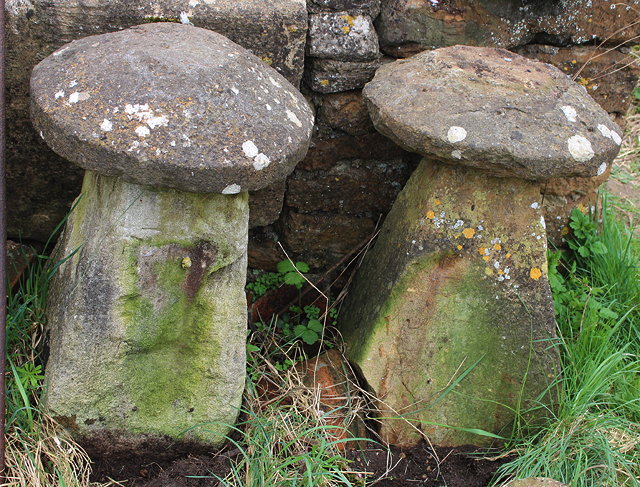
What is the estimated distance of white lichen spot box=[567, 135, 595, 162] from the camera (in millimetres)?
2062

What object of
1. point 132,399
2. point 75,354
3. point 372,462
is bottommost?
point 372,462

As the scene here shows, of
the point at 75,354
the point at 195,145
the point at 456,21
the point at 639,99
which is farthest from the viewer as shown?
the point at 639,99

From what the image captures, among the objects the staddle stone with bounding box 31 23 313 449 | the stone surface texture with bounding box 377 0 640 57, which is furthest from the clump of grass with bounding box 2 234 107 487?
the stone surface texture with bounding box 377 0 640 57

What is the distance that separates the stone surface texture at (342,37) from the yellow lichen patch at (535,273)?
91cm

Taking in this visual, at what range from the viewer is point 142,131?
1.71 meters

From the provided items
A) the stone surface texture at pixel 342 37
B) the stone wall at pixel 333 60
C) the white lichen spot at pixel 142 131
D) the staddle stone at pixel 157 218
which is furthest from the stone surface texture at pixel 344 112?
the white lichen spot at pixel 142 131

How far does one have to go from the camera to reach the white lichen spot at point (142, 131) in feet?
5.59

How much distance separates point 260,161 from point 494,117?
744 mm

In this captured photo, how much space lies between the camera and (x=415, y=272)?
93.1 inches

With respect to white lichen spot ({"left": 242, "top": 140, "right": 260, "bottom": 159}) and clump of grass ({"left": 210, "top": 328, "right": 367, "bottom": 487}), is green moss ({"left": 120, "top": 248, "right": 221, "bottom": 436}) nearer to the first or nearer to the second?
clump of grass ({"left": 210, "top": 328, "right": 367, "bottom": 487})

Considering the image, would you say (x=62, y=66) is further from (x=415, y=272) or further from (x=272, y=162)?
(x=415, y=272)

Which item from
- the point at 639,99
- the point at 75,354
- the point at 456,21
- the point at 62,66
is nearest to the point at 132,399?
the point at 75,354

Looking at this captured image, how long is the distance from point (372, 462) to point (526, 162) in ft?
3.45

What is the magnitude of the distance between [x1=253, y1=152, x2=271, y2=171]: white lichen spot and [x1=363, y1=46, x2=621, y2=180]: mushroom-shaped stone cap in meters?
0.53
